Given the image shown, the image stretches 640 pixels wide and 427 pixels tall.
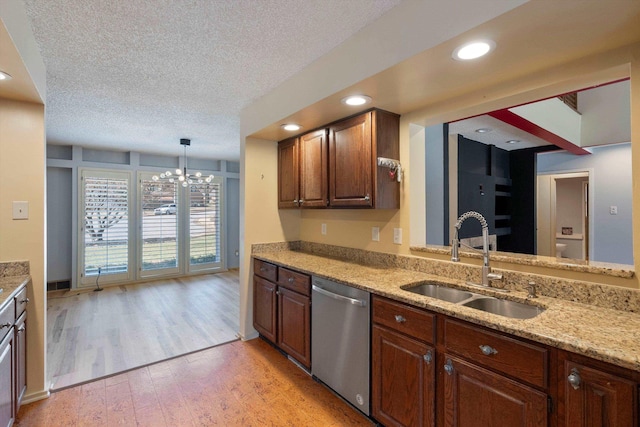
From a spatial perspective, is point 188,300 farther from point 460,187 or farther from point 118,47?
point 460,187

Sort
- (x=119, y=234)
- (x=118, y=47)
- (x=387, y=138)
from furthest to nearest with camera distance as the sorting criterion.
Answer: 1. (x=119, y=234)
2. (x=387, y=138)
3. (x=118, y=47)

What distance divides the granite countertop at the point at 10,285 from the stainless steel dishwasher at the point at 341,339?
1.78m

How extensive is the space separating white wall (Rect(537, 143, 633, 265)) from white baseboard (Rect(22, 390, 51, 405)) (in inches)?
272

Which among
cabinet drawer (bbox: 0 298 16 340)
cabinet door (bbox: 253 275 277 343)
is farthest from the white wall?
cabinet drawer (bbox: 0 298 16 340)

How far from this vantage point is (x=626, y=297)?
1438 millimetres

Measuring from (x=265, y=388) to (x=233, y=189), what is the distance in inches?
195

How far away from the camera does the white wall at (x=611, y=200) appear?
4.68 m

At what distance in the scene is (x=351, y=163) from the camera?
2453 mm

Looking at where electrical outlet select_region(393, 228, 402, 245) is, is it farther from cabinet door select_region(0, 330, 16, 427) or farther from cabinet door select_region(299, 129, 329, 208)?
cabinet door select_region(0, 330, 16, 427)

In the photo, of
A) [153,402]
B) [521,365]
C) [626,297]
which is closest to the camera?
[521,365]

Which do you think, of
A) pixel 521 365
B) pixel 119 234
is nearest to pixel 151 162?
pixel 119 234

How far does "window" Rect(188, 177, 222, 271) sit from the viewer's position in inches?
244

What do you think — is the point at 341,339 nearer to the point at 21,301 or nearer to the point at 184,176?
the point at 21,301

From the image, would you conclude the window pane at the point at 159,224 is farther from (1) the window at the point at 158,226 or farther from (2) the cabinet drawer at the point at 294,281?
(2) the cabinet drawer at the point at 294,281
